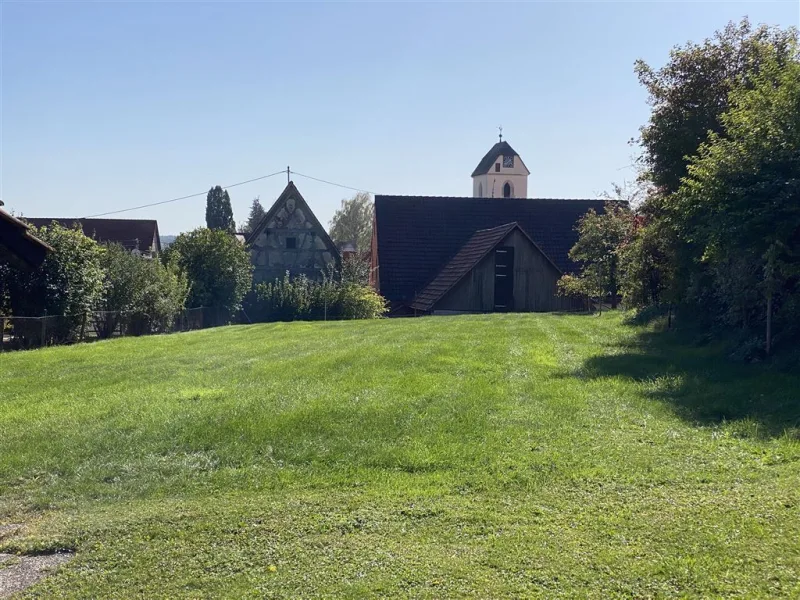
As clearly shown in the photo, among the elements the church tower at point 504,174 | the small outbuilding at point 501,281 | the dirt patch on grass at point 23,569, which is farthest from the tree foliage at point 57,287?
the church tower at point 504,174

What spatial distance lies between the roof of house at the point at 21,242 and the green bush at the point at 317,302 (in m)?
14.1

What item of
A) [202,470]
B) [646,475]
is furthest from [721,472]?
[202,470]

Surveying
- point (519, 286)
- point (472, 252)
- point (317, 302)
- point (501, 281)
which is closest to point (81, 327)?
point (317, 302)

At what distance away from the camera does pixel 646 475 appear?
20.9 ft

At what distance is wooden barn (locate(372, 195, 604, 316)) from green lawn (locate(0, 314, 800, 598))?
2156cm

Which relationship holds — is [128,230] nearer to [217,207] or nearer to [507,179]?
[507,179]

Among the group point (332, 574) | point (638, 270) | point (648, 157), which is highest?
point (648, 157)

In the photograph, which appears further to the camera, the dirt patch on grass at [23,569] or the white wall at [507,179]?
the white wall at [507,179]

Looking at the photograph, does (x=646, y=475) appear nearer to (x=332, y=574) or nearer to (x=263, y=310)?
(x=332, y=574)

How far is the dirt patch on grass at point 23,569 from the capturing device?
16.1 feet

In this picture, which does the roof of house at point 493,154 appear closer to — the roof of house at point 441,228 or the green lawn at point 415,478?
the roof of house at point 441,228

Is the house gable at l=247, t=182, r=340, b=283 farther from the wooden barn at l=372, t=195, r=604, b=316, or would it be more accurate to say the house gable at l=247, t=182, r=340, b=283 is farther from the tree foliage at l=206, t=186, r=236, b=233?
the tree foliage at l=206, t=186, r=236, b=233

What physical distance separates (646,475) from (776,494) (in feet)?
3.44

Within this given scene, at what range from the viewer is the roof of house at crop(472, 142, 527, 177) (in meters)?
73.2
